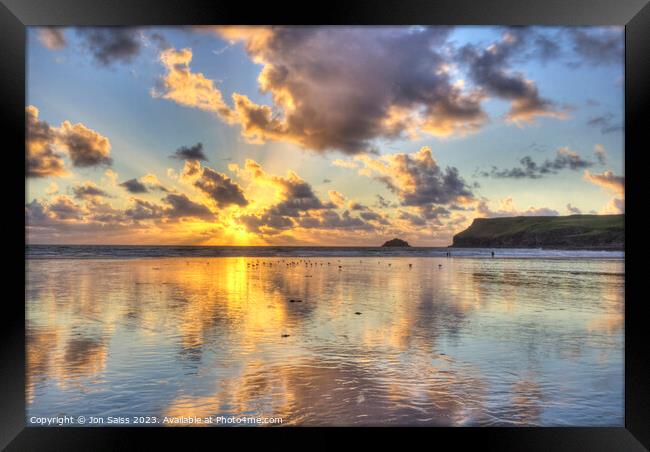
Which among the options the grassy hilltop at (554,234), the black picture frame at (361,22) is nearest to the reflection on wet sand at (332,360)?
the black picture frame at (361,22)

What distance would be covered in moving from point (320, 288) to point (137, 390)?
51.9 feet

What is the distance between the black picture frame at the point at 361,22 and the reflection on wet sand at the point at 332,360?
2.10 ft

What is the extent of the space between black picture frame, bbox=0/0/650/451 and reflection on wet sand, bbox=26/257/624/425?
25.2 inches

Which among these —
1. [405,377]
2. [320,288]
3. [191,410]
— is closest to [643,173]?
[405,377]

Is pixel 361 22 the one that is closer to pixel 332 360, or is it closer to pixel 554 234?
pixel 332 360

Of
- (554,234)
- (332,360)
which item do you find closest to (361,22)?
(332,360)

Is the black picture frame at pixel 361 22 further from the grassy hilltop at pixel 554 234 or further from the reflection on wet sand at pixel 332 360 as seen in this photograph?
the grassy hilltop at pixel 554 234

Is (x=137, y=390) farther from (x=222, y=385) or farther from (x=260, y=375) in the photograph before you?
(x=260, y=375)

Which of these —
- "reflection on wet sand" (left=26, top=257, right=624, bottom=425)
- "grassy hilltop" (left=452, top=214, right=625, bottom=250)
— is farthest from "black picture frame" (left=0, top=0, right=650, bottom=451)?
"grassy hilltop" (left=452, top=214, right=625, bottom=250)

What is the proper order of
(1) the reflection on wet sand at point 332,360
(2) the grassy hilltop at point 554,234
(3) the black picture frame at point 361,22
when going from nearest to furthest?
(3) the black picture frame at point 361,22
(1) the reflection on wet sand at point 332,360
(2) the grassy hilltop at point 554,234

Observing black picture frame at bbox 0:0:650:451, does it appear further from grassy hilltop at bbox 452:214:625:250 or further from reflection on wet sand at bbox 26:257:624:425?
grassy hilltop at bbox 452:214:625:250

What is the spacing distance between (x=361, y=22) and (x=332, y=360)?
20.7 ft

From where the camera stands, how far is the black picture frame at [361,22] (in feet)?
22.6

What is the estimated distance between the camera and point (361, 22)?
7.23 metres
